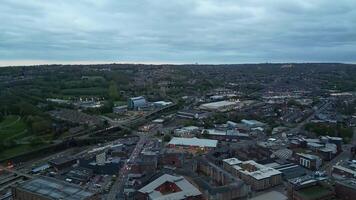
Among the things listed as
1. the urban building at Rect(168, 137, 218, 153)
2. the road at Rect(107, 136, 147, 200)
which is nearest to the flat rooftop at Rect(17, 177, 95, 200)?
the road at Rect(107, 136, 147, 200)

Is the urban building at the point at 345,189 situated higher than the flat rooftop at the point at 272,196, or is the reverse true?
the urban building at the point at 345,189

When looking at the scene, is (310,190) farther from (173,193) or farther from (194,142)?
(194,142)

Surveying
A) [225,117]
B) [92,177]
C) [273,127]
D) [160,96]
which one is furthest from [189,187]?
[160,96]

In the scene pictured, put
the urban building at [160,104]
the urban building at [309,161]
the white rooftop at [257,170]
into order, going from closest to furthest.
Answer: the white rooftop at [257,170]
the urban building at [309,161]
the urban building at [160,104]

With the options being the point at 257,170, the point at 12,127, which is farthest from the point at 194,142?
the point at 12,127

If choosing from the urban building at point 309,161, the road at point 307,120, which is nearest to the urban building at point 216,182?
the urban building at point 309,161

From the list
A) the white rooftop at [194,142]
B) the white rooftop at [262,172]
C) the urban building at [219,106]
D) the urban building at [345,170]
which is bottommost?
the urban building at [345,170]

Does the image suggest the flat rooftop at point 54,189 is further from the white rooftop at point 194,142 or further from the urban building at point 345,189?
the urban building at point 345,189

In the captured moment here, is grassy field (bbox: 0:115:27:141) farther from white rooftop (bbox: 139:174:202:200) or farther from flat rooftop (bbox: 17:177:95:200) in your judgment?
white rooftop (bbox: 139:174:202:200)
